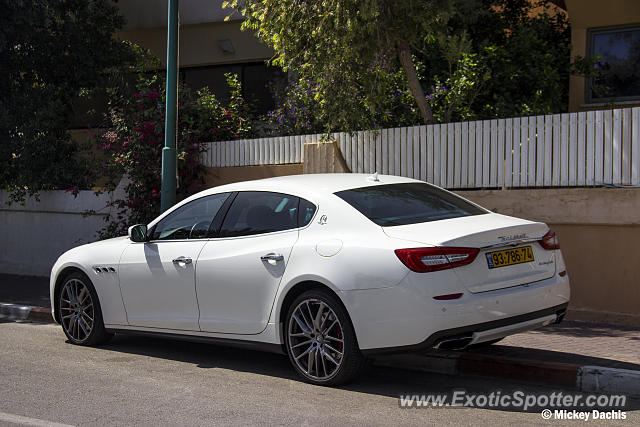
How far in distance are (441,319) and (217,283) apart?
214 cm

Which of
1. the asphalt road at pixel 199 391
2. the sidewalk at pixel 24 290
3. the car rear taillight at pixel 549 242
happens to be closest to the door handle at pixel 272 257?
the asphalt road at pixel 199 391

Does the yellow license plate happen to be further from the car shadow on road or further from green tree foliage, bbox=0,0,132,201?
green tree foliage, bbox=0,0,132,201

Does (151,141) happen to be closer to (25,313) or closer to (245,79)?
(25,313)

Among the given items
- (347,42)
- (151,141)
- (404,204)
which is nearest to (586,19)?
(347,42)

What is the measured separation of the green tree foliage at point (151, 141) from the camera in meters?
13.3

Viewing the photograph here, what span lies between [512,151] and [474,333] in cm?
452

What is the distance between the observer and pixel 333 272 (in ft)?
19.8

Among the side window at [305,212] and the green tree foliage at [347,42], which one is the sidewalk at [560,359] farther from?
the green tree foliage at [347,42]

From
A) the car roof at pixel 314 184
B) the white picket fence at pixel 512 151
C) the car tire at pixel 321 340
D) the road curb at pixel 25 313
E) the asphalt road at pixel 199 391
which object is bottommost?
the road curb at pixel 25 313

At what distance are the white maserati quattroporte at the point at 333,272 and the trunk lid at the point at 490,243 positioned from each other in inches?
0.5

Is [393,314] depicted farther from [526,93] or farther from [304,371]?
[526,93]

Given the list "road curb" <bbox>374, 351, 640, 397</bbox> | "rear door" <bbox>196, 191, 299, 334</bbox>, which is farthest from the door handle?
"road curb" <bbox>374, 351, 640, 397</bbox>

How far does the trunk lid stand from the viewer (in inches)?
227

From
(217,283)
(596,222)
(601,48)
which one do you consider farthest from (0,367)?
(601,48)
